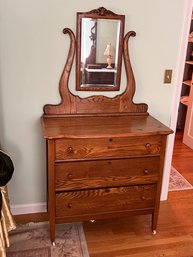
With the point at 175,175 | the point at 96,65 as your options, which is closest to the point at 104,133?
the point at 96,65

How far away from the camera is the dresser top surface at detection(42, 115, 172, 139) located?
1.80 meters

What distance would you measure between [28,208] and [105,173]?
83 centimetres

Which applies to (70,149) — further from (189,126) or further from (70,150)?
(189,126)

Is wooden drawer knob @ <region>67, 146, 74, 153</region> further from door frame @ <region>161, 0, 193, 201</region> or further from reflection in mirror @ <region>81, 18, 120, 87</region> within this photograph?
door frame @ <region>161, 0, 193, 201</region>

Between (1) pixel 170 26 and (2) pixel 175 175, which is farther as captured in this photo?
(2) pixel 175 175

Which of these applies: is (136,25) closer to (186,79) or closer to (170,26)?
(170,26)

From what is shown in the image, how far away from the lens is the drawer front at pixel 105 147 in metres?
1.80

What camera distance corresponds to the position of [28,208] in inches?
92.4

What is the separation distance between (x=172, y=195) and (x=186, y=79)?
2.35 m

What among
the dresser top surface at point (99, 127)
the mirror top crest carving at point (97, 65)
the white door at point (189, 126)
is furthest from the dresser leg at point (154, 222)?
the white door at point (189, 126)

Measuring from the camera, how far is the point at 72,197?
75.9 inches

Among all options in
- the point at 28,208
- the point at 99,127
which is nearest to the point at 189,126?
the point at 99,127

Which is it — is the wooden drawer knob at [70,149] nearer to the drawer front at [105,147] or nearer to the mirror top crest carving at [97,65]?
the drawer front at [105,147]

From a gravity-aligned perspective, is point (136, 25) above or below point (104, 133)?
above
